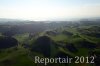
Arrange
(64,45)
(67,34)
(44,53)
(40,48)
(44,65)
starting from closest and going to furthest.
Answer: (44,65), (44,53), (40,48), (64,45), (67,34)

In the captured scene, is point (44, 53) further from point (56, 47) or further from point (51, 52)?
point (56, 47)

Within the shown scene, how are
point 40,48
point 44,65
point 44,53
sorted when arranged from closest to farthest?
point 44,65 < point 44,53 < point 40,48

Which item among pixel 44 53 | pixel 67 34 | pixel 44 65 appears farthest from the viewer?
pixel 67 34

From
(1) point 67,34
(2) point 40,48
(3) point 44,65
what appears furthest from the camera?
(1) point 67,34

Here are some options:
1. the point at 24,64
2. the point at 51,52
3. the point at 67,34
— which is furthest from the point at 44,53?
the point at 67,34

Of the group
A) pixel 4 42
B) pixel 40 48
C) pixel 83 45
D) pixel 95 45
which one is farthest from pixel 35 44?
pixel 95 45

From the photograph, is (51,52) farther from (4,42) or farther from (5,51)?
(4,42)

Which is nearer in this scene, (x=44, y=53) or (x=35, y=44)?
(x=44, y=53)

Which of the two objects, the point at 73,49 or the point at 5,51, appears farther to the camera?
the point at 73,49
